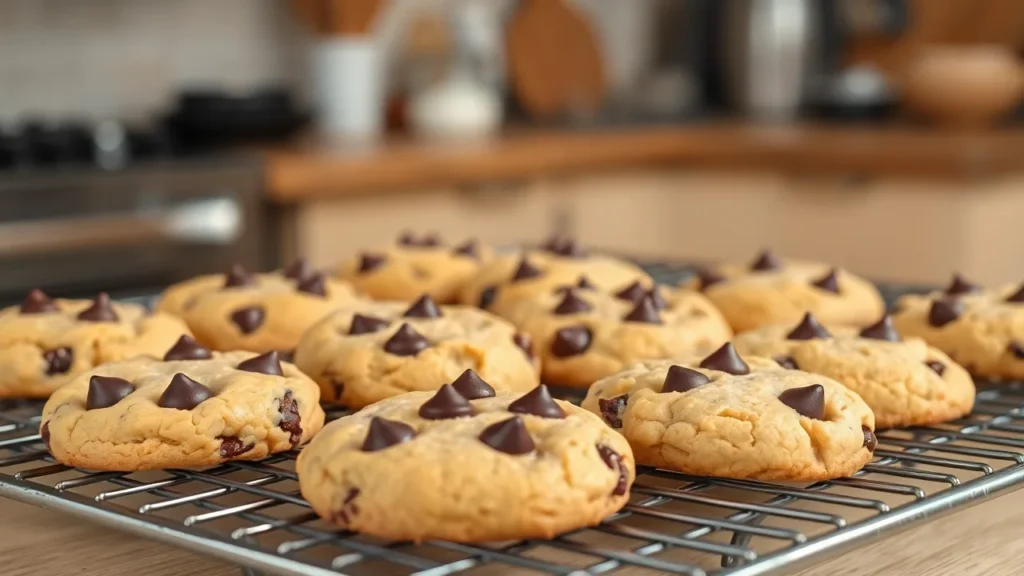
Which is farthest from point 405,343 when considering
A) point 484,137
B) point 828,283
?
point 484,137

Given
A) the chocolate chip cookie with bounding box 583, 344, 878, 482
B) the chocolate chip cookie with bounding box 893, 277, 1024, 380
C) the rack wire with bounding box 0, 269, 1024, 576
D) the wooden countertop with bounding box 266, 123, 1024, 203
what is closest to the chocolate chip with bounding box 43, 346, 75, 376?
the rack wire with bounding box 0, 269, 1024, 576

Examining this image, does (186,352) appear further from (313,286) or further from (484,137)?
(484,137)

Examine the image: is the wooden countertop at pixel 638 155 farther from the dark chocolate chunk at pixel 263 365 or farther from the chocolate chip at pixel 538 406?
the chocolate chip at pixel 538 406

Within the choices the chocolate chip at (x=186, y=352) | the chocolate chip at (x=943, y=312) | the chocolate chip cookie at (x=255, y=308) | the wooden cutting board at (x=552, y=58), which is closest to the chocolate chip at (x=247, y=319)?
the chocolate chip cookie at (x=255, y=308)

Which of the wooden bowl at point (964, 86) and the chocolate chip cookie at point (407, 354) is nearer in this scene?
the chocolate chip cookie at point (407, 354)

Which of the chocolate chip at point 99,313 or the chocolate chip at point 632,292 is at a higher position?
the chocolate chip at point 99,313

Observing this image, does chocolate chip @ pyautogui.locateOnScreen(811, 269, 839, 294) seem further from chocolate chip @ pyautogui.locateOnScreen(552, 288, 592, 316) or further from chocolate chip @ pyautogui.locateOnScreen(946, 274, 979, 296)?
Answer: chocolate chip @ pyautogui.locateOnScreen(552, 288, 592, 316)
